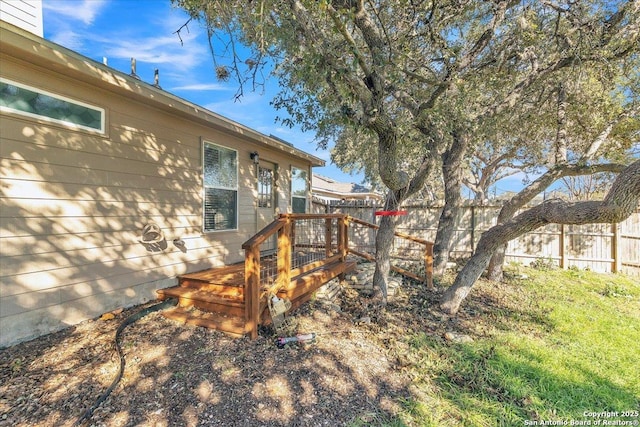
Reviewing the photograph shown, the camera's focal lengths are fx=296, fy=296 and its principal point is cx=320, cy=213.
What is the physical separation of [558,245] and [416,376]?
7.18 meters

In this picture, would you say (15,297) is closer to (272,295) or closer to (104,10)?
(272,295)

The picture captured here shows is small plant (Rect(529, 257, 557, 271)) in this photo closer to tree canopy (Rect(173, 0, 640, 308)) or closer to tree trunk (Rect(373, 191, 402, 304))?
tree canopy (Rect(173, 0, 640, 308))

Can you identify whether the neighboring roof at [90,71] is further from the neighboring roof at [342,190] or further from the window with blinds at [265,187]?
the neighboring roof at [342,190]

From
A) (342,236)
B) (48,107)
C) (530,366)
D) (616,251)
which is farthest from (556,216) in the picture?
(48,107)

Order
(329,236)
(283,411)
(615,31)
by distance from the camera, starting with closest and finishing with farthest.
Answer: (283,411) < (615,31) < (329,236)

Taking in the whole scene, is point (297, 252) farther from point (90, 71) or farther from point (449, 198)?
point (90, 71)

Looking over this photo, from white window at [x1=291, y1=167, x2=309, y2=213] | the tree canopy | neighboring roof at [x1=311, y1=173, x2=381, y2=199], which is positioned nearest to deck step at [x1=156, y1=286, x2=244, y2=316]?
the tree canopy

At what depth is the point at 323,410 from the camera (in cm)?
232

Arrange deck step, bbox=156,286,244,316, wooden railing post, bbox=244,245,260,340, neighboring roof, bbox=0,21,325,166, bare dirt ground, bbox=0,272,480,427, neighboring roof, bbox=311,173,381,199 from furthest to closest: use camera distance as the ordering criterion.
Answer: neighboring roof, bbox=311,173,381,199, deck step, bbox=156,286,244,316, wooden railing post, bbox=244,245,260,340, neighboring roof, bbox=0,21,325,166, bare dirt ground, bbox=0,272,480,427

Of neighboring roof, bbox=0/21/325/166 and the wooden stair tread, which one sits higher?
neighboring roof, bbox=0/21/325/166

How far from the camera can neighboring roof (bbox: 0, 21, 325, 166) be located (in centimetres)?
268

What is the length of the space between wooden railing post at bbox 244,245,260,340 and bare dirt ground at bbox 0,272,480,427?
18cm

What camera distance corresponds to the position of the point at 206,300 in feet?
11.9

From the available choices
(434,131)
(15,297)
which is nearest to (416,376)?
(434,131)
